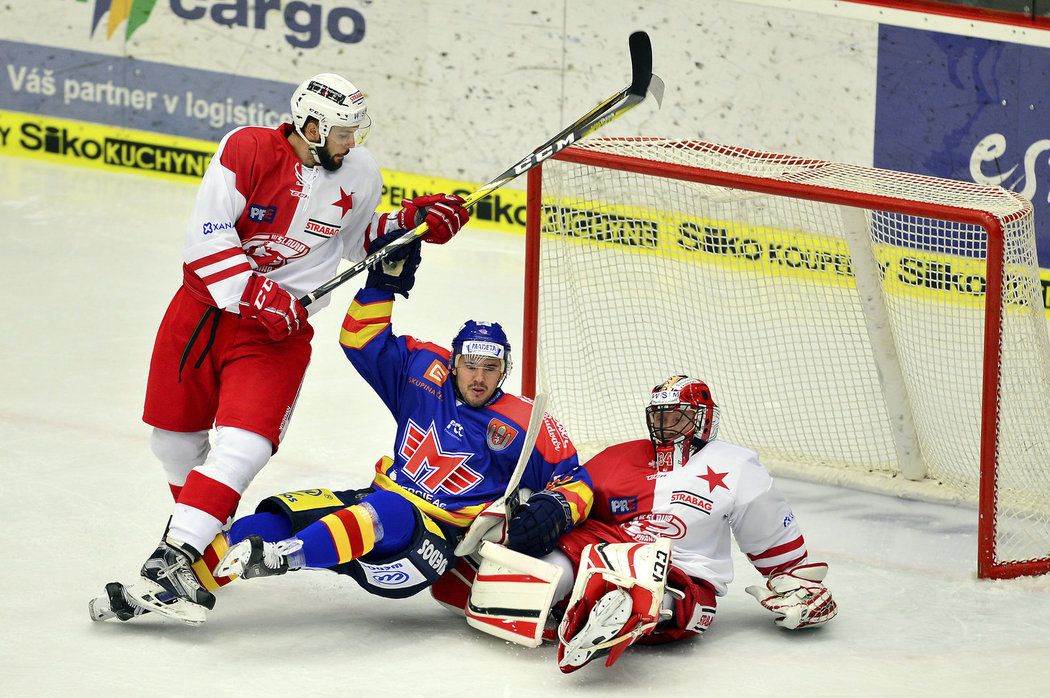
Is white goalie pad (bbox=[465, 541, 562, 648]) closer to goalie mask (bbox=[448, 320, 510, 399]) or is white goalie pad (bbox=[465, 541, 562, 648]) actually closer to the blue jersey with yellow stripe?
the blue jersey with yellow stripe

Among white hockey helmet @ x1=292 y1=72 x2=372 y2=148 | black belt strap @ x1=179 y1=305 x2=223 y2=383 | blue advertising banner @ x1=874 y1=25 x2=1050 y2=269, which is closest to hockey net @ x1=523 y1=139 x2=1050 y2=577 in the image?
blue advertising banner @ x1=874 y1=25 x2=1050 y2=269

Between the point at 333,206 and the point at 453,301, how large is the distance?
2.75 meters

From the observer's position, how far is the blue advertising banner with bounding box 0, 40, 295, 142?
8320mm

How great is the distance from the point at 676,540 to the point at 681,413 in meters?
0.31

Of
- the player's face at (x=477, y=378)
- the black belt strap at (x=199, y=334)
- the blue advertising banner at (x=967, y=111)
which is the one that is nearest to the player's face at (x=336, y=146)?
the black belt strap at (x=199, y=334)

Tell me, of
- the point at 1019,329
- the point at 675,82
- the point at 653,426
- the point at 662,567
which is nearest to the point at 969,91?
the point at 675,82

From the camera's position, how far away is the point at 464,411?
14.0 feet

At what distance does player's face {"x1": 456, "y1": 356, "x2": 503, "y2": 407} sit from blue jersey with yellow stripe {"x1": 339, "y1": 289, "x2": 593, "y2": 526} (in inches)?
1.2

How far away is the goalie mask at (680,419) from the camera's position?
4.32 m

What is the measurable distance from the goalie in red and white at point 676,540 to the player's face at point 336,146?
97 cm

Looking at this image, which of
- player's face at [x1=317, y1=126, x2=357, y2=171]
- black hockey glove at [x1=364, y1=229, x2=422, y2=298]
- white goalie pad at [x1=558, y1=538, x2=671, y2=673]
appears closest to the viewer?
white goalie pad at [x1=558, y1=538, x2=671, y2=673]

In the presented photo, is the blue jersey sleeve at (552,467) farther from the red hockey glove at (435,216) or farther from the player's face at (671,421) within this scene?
the red hockey glove at (435,216)

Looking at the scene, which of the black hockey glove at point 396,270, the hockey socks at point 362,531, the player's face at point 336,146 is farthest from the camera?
the black hockey glove at point 396,270

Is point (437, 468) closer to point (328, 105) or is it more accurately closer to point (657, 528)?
point (657, 528)
